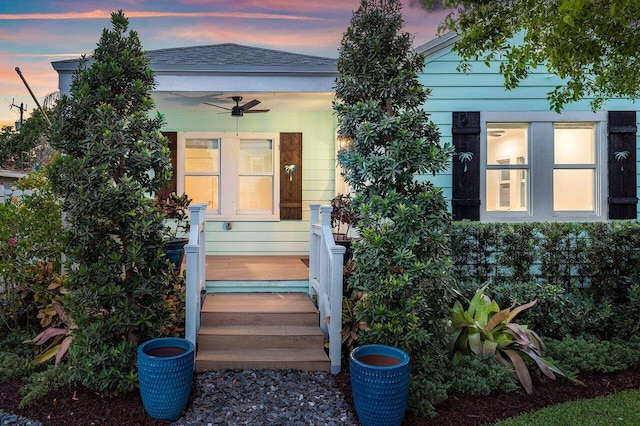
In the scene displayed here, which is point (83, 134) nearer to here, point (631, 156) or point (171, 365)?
point (171, 365)

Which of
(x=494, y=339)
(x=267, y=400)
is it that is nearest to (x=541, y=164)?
(x=494, y=339)

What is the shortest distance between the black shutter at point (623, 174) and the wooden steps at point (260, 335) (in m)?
3.98

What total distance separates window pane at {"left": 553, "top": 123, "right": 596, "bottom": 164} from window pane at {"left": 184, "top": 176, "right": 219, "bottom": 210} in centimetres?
497

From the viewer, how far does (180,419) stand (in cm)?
309

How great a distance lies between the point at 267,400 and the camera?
3330 mm

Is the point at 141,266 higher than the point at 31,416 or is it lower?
higher

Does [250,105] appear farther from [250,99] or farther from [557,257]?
[557,257]

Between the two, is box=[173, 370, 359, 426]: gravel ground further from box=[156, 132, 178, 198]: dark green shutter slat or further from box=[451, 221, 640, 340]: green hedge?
box=[156, 132, 178, 198]: dark green shutter slat

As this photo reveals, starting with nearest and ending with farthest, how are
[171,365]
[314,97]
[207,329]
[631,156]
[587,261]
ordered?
[171,365], [207,329], [587,261], [631,156], [314,97]

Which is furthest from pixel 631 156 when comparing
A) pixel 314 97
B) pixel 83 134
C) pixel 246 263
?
pixel 83 134

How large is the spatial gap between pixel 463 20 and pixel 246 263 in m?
4.11

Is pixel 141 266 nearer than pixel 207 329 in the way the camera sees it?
Yes

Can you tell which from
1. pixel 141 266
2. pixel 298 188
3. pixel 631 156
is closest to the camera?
pixel 141 266

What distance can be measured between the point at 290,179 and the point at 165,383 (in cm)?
456
